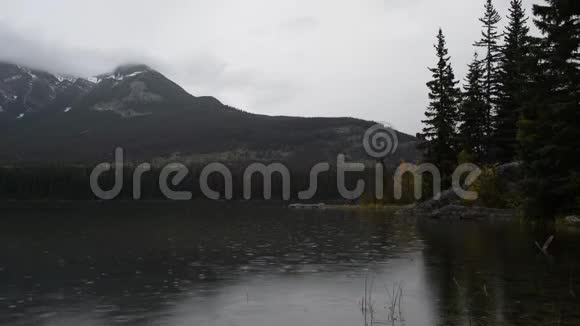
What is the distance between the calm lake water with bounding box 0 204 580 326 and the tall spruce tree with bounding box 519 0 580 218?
276 centimetres

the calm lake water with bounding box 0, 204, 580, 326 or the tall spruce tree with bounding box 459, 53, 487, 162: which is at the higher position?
the tall spruce tree with bounding box 459, 53, 487, 162

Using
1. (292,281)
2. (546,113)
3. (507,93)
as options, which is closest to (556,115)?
(546,113)

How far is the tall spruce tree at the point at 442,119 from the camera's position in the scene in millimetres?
81875

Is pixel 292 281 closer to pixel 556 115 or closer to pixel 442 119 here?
pixel 556 115

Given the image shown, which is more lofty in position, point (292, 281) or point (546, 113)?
point (546, 113)

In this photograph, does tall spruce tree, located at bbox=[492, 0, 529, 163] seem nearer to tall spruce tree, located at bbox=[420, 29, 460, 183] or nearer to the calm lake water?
tall spruce tree, located at bbox=[420, 29, 460, 183]

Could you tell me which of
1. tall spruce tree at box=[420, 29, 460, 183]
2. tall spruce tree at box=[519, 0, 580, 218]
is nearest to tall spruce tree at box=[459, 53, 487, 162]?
tall spruce tree at box=[420, 29, 460, 183]

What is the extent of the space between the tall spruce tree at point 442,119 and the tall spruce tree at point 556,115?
1411 inches

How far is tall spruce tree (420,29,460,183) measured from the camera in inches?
3223

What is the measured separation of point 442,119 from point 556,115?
142 ft

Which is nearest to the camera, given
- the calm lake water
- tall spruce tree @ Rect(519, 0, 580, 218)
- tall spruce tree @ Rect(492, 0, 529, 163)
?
the calm lake water

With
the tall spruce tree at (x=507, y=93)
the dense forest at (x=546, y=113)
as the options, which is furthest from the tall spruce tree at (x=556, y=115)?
the tall spruce tree at (x=507, y=93)

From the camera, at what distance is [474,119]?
3150 inches

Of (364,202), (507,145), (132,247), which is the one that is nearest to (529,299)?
(132,247)
